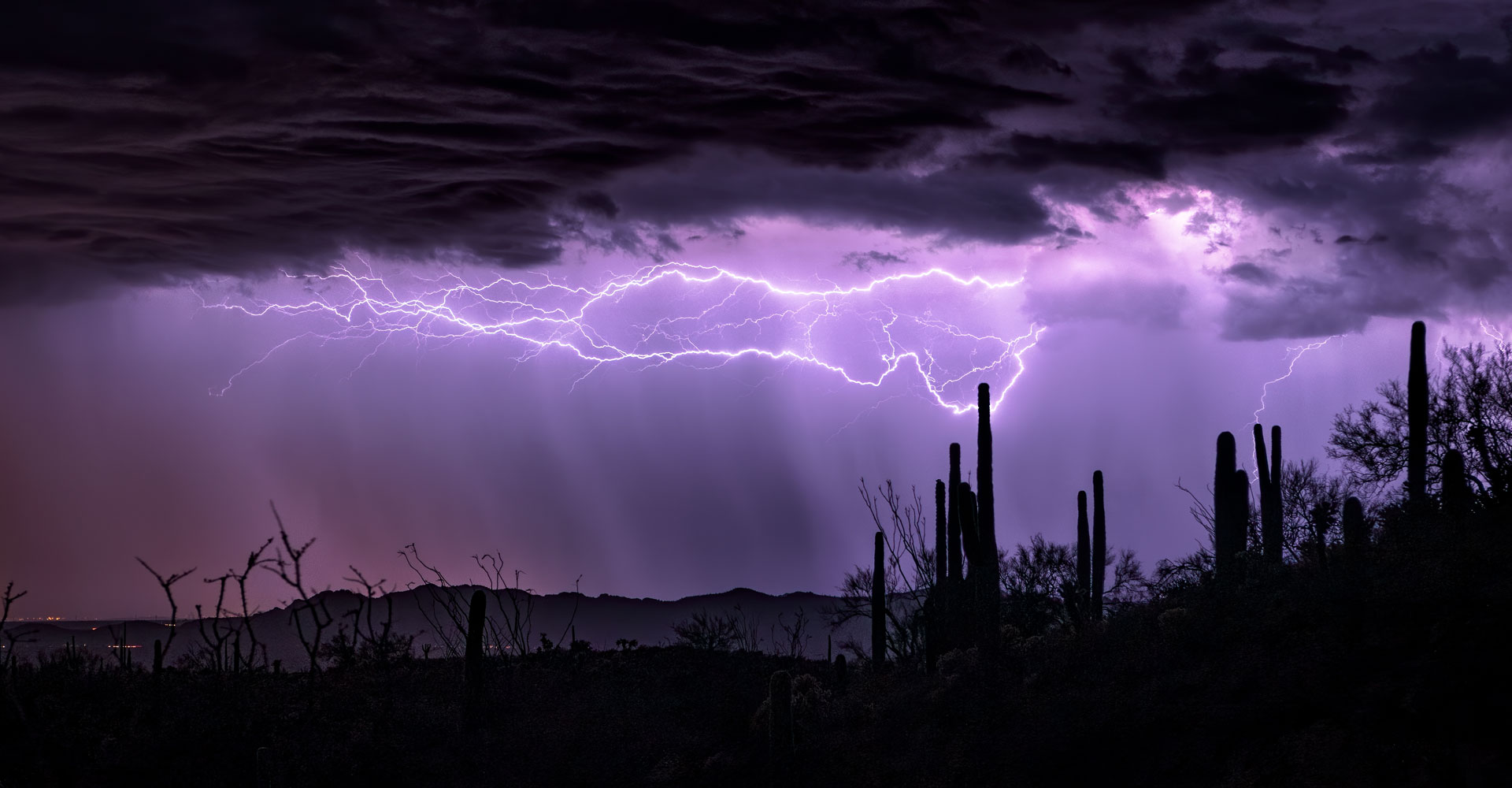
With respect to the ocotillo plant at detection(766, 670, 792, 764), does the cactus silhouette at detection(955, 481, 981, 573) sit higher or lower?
higher

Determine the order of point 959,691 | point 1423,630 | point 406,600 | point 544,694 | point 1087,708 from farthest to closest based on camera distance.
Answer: point 406,600
point 544,694
point 959,691
point 1087,708
point 1423,630

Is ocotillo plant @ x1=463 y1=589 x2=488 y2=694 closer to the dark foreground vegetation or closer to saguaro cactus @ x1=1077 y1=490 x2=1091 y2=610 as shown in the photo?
the dark foreground vegetation

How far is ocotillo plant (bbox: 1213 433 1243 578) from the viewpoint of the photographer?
20672 mm

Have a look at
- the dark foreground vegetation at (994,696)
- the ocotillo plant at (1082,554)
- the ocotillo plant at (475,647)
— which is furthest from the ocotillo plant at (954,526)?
the ocotillo plant at (475,647)

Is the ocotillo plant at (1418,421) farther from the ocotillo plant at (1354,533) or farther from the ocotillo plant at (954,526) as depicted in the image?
the ocotillo plant at (954,526)

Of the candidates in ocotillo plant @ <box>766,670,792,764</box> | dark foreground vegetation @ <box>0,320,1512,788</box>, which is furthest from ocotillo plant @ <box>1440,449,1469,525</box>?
ocotillo plant @ <box>766,670,792,764</box>

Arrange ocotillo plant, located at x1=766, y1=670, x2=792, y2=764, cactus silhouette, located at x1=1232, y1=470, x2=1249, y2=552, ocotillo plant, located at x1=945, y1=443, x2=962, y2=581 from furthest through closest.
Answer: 1. ocotillo plant, located at x1=945, y1=443, x2=962, y2=581
2. cactus silhouette, located at x1=1232, y1=470, x2=1249, y2=552
3. ocotillo plant, located at x1=766, y1=670, x2=792, y2=764

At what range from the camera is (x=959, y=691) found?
18.3 m

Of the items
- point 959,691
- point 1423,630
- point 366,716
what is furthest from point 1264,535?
point 366,716

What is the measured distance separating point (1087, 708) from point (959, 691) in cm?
356

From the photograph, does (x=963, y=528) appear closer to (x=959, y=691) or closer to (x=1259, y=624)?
(x=959, y=691)

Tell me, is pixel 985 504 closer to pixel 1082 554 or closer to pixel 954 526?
pixel 954 526

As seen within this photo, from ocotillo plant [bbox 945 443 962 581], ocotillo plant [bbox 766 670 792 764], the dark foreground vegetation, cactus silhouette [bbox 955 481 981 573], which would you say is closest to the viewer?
the dark foreground vegetation

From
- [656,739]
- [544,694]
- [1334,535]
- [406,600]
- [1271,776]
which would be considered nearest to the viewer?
[1271,776]
